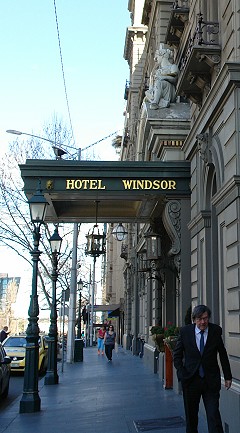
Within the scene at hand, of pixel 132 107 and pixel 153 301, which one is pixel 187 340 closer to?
pixel 153 301

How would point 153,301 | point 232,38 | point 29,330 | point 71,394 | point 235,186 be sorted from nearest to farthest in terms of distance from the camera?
point 235,186
point 232,38
point 29,330
point 71,394
point 153,301

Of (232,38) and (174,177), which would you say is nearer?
(232,38)

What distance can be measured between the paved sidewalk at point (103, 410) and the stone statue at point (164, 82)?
806 cm

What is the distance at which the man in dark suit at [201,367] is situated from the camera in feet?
20.8

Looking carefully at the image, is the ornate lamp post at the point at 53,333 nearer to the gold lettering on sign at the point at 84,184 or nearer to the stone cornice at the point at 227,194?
the gold lettering on sign at the point at 84,184

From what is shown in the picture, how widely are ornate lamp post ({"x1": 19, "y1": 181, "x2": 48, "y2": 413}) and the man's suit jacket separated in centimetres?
615

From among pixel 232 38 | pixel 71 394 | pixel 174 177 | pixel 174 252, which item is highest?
pixel 232 38

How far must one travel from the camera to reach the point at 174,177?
13.2m

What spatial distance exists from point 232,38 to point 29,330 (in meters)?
7.15

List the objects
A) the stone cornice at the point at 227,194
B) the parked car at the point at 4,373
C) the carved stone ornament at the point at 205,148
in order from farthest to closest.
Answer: the parked car at the point at 4,373
the carved stone ornament at the point at 205,148
the stone cornice at the point at 227,194

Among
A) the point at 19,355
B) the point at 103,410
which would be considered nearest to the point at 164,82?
the point at 103,410

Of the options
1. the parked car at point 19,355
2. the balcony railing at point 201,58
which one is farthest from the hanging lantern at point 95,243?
the parked car at point 19,355

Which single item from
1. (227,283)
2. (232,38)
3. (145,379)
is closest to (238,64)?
(232,38)

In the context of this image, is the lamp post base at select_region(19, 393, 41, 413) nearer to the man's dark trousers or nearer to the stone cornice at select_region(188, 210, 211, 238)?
the stone cornice at select_region(188, 210, 211, 238)
